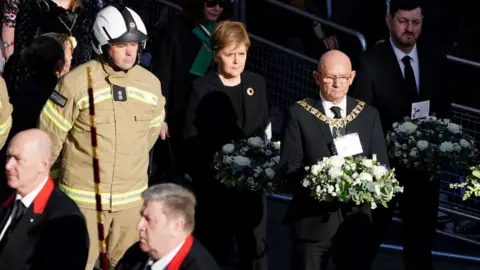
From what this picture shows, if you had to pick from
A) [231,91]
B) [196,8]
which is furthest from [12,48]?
[231,91]

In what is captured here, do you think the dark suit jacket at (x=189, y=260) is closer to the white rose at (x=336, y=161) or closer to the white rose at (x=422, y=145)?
the white rose at (x=336, y=161)

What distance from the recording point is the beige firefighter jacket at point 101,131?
906cm

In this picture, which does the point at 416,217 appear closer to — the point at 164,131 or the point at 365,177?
the point at 365,177

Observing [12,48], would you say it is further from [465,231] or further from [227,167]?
[465,231]

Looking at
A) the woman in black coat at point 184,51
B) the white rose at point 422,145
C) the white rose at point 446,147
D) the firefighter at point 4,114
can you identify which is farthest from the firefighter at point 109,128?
the white rose at point 446,147

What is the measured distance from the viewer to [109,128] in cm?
910

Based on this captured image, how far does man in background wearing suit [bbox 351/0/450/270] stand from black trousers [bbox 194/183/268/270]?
0.90 meters

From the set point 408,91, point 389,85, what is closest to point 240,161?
point 389,85

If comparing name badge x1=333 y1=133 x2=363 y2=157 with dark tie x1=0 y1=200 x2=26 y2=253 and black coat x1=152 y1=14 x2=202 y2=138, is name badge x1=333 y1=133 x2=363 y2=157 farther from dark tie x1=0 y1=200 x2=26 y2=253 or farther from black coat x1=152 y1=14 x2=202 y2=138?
dark tie x1=0 y1=200 x2=26 y2=253

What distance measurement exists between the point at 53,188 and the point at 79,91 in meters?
1.25

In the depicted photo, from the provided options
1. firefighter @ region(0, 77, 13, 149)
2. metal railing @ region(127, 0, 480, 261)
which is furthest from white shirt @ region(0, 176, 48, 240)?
metal railing @ region(127, 0, 480, 261)

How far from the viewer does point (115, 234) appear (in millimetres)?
9219

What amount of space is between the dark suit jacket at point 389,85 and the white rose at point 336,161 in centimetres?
144

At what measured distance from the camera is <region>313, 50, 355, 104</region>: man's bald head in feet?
30.4
